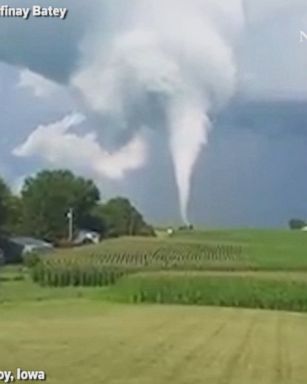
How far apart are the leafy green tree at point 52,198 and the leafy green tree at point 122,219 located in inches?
1.5

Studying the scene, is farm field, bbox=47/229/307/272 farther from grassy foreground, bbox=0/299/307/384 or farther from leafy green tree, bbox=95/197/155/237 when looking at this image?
grassy foreground, bbox=0/299/307/384

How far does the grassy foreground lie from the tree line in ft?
0.69

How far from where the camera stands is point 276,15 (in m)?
4.26

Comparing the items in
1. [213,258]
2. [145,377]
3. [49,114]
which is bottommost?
[145,377]

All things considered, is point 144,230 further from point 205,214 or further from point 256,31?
point 256,31

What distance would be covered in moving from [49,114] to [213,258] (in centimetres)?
56

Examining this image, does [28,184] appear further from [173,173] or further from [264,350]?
[264,350]

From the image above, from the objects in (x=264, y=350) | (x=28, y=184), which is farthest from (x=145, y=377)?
(x=28, y=184)

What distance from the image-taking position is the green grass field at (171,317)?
4.20 metres

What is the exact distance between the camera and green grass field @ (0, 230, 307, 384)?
13.8 ft

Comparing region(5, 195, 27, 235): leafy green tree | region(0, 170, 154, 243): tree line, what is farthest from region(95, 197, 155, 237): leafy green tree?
region(5, 195, 27, 235): leafy green tree

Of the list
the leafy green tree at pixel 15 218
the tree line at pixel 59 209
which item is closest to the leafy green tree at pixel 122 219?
the tree line at pixel 59 209

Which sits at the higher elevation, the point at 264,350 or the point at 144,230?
the point at 144,230

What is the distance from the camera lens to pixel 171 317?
4.30 meters
